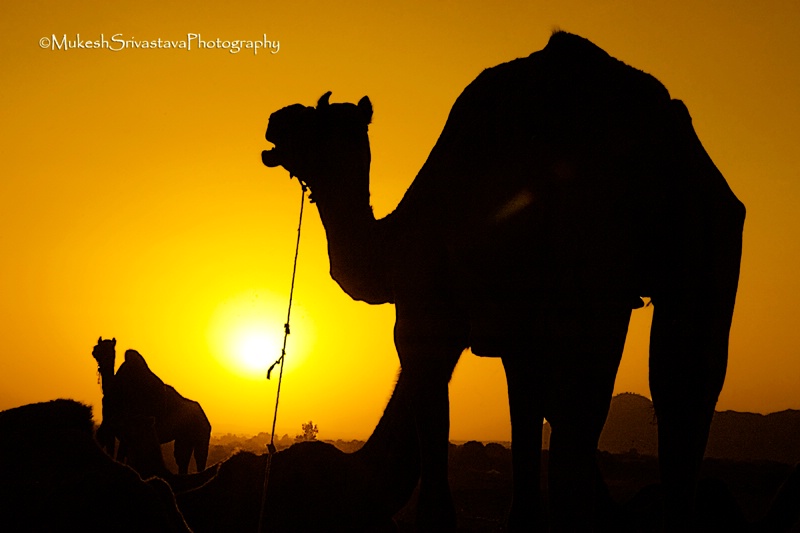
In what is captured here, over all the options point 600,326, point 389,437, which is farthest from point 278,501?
point 600,326

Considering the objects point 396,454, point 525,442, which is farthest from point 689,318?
point 396,454

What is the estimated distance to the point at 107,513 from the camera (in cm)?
334

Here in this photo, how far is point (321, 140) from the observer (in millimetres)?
6223

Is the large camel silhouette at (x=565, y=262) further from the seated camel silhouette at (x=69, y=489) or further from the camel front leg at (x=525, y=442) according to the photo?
the seated camel silhouette at (x=69, y=489)

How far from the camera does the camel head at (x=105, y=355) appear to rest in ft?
55.4

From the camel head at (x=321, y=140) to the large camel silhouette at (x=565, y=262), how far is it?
72cm

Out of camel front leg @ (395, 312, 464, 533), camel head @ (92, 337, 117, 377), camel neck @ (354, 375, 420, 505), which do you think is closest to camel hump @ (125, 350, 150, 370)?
camel head @ (92, 337, 117, 377)

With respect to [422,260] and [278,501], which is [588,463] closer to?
[422,260]

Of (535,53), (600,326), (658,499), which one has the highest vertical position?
(535,53)

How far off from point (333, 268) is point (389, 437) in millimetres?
1344

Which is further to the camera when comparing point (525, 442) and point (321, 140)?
point (321, 140)

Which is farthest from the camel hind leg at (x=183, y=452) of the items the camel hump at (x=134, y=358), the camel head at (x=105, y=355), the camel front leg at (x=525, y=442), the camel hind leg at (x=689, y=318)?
the camel front leg at (x=525, y=442)

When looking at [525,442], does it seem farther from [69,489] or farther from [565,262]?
[69,489]

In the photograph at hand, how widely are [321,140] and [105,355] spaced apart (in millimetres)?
12279
